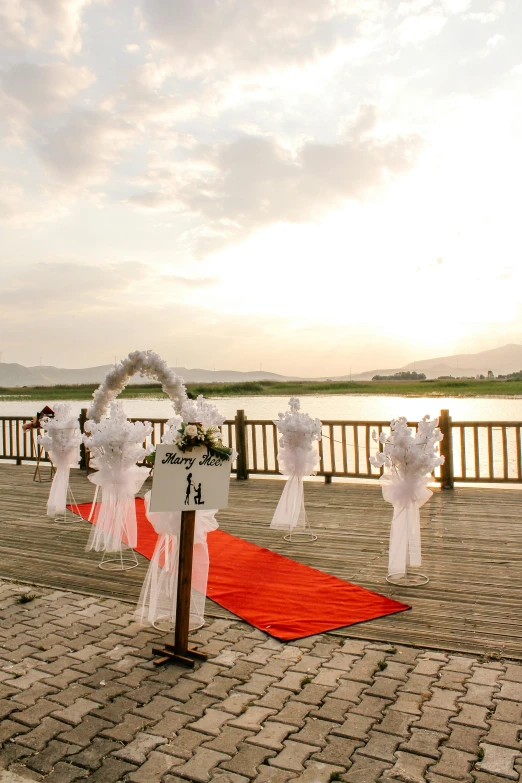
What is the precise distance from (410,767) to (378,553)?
350 centimetres

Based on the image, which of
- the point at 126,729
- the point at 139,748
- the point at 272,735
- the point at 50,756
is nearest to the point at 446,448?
the point at 272,735

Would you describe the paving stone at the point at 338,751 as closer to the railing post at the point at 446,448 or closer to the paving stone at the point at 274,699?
the paving stone at the point at 274,699

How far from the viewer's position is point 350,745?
272 centimetres

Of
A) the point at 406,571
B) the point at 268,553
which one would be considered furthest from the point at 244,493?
the point at 406,571

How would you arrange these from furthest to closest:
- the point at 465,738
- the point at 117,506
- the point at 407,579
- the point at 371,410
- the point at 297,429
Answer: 1. the point at 371,410
2. the point at 297,429
3. the point at 117,506
4. the point at 407,579
5. the point at 465,738

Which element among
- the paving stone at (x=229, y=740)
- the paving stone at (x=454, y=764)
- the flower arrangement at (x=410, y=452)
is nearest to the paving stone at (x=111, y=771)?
the paving stone at (x=229, y=740)

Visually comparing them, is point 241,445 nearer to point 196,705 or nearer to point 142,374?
point 142,374

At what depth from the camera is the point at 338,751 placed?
267 cm

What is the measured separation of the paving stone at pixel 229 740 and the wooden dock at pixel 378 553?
130 centimetres

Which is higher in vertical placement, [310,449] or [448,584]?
[310,449]

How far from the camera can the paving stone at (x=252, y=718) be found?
2.89m

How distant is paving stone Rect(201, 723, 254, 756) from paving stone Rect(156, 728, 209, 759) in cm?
5

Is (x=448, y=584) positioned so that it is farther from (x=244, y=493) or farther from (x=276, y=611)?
(x=244, y=493)

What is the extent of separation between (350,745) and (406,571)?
2.69 meters
